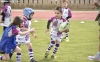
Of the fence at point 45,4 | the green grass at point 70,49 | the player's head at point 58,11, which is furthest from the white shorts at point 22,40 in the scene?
the fence at point 45,4

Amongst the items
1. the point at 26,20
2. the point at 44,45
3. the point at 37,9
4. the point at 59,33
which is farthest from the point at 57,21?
the point at 37,9

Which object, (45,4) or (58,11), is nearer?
(58,11)

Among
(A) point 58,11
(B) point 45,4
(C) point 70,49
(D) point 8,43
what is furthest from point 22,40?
(B) point 45,4

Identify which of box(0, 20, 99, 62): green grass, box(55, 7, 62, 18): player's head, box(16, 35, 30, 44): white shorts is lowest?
box(0, 20, 99, 62): green grass

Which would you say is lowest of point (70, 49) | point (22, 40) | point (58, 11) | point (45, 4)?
point (70, 49)

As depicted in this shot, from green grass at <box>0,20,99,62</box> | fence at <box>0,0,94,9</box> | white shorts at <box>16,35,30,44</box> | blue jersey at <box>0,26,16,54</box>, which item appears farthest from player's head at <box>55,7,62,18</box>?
fence at <box>0,0,94,9</box>

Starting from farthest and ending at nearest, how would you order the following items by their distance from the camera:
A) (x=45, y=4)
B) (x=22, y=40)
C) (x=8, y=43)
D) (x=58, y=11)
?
(x=45, y=4)
(x=58, y=11)
(x=22, y=40)
(x=8, y=43)

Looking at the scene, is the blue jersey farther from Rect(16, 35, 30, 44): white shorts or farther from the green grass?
the green grass

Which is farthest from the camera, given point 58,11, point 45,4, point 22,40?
point 45,4

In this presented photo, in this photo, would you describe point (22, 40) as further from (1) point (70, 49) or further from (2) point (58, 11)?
(1) point (70, 49)

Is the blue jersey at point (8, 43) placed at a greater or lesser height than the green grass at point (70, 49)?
greater

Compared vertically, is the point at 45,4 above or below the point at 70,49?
above

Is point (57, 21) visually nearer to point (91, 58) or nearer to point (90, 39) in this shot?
point (91, 58)

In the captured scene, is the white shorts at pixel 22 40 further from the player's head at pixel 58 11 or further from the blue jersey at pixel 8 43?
the player's head at pixel 58 11
